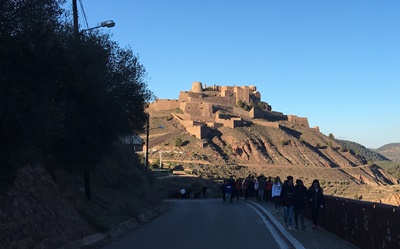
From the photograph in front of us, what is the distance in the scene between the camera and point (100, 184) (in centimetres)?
2508

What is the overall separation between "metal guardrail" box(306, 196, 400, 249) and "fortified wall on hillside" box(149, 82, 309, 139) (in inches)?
4064

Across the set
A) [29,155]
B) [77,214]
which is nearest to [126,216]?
[77,214]

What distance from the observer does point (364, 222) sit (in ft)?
37.6

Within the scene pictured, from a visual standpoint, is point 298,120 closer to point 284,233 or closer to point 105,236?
point 284,233

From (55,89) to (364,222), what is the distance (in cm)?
809

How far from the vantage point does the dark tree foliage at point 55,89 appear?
943 cm

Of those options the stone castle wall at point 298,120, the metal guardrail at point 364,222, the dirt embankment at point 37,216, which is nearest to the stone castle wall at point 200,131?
the stone castle wall at point 298,120

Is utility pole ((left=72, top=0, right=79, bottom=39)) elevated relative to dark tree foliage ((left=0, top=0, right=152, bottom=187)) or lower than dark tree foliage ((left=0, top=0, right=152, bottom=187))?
elevated

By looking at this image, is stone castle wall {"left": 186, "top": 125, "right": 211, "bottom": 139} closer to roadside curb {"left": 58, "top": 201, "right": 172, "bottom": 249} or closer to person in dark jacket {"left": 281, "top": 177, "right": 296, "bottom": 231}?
roadside curb {"left": 58, "top": 201, "right": 172, "bottom": 249}

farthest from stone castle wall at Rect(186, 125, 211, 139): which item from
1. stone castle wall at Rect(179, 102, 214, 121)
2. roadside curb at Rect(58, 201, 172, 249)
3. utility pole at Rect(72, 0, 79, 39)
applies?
utility pole at Rect(72, 0, 79, 39)

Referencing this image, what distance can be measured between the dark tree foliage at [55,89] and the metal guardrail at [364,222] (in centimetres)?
708

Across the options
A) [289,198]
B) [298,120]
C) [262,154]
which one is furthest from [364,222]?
[298,120]

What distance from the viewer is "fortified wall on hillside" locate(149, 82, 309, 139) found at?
12675 centimetres

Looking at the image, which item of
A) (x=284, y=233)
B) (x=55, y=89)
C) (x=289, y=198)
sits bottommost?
(x=284, y=233)
